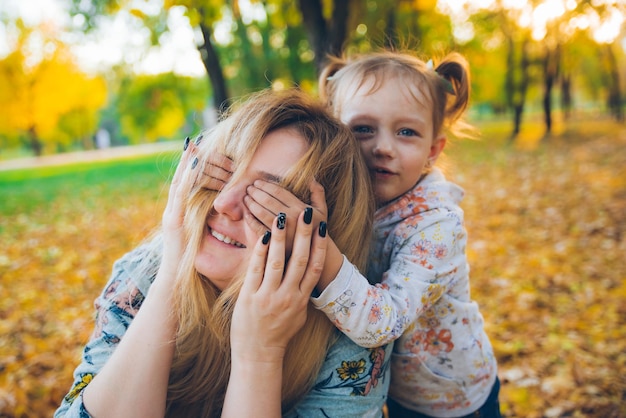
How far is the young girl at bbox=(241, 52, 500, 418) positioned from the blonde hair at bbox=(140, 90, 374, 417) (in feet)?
0.44

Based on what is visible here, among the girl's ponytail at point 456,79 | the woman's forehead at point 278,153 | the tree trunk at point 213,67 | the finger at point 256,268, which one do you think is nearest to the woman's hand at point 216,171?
the woman's forehead at point 278,153

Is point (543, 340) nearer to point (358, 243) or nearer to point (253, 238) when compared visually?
point (358, 243)

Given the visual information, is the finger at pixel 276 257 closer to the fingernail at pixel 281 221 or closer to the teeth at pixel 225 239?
the fingernail at pixel 281 221

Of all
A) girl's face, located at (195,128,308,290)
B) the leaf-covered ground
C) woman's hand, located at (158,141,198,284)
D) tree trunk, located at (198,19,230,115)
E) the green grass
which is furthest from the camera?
the green grass

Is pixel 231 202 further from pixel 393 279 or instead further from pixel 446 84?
pixel 446 84

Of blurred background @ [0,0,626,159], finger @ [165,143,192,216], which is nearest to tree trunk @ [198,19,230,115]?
blurred background @ [0,0,626,159]

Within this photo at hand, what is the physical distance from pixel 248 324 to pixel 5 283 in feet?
19.4

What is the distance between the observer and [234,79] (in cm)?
1872

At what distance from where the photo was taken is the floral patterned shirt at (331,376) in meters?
1.36

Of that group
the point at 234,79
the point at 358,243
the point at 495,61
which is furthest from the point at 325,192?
the point at 495,61

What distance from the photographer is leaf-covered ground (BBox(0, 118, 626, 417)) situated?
10.4ft

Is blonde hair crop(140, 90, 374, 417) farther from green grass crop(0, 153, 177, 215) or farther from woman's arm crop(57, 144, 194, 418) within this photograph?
green grass crop(0, 153, 177, 215)

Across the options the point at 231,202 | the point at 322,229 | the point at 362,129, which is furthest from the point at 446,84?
the point at 231,202

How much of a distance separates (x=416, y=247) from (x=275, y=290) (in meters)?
0.60
